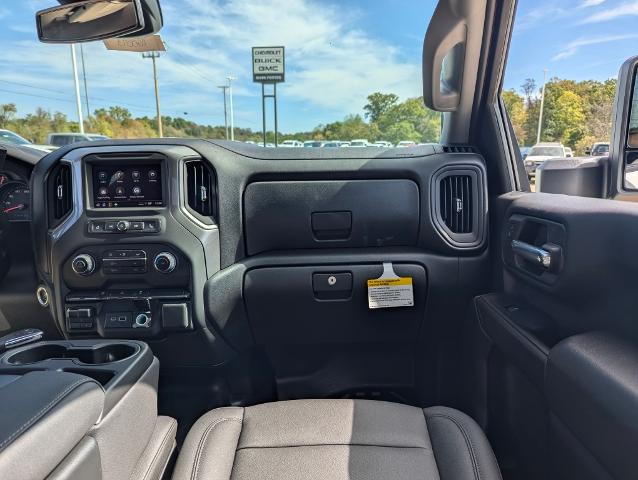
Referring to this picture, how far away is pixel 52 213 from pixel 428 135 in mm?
1880

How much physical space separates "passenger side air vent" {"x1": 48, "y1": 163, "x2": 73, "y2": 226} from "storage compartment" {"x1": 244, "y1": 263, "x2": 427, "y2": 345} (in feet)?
2.71

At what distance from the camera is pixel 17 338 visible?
153cm

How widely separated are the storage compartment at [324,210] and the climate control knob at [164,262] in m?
0.33

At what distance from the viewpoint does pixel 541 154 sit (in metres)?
2.00

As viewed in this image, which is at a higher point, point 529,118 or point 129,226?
point 529,118

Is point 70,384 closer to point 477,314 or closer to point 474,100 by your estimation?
point 477,314

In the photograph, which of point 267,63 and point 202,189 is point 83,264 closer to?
point 202,189

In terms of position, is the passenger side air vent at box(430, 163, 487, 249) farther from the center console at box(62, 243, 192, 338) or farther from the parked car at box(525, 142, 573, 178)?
the center console at box(62, 243, 192, 338)

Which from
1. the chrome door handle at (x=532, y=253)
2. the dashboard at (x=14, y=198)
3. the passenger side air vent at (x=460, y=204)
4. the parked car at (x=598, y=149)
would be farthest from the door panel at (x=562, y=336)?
the dashboard at (x=14, y=198)

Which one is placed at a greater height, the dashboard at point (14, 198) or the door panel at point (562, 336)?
the dashboard at point (14, 198)

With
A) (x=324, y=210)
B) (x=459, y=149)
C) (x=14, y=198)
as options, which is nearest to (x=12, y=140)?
(x=14, y=198)

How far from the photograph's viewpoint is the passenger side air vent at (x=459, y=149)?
83.2 inches

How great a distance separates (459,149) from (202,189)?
117 cm

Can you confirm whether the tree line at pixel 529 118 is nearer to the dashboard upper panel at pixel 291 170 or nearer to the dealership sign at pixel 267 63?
the dashboard upper panel at pixel 291 170
